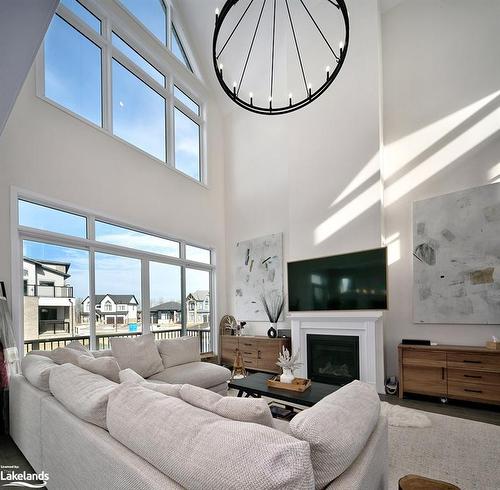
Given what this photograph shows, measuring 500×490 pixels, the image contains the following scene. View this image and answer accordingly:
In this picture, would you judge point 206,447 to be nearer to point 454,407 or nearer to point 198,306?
point 454,407

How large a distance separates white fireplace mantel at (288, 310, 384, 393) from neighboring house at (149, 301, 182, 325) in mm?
2289

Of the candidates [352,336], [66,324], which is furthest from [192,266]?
[352,336]

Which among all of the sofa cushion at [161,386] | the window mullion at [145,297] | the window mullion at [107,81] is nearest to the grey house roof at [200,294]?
the window mullion at [145,297]

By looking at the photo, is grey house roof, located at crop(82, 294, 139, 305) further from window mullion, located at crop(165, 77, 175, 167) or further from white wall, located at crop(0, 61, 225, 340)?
window mullion, located at crop(165, 77, 175, 167)

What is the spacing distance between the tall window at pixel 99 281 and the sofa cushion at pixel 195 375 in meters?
1.46

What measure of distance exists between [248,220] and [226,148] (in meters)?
1.86

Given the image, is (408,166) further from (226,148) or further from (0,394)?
(0,394)

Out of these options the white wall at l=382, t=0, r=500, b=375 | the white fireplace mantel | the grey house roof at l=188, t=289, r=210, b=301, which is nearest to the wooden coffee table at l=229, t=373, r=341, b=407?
the white fireplace mantel

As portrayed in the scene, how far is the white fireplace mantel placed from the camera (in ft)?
A: 14.9

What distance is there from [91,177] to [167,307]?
261 cm

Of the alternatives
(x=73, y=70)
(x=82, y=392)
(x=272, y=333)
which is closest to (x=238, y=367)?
(x=272, y=333)

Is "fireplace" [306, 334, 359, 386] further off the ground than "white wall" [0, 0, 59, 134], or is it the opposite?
"white wall" [0, 0, 59, 134]

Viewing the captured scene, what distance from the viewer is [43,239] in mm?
4090

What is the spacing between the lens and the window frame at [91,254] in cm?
373
